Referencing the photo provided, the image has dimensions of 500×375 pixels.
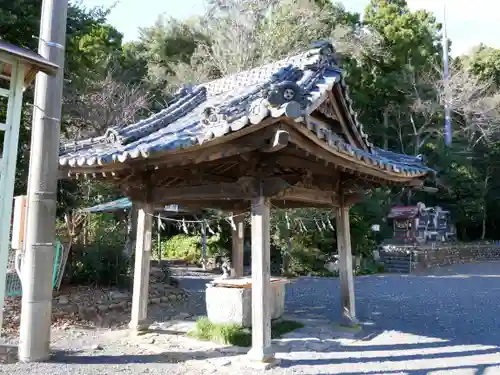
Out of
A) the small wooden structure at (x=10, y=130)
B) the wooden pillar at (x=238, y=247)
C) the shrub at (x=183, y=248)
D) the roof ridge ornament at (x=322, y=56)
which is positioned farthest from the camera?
the shrub at (x=183, y=248)

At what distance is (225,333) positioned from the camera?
22.8 ft

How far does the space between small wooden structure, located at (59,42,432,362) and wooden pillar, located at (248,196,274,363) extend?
0.01 meters

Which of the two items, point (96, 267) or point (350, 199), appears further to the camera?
point (96, 267)

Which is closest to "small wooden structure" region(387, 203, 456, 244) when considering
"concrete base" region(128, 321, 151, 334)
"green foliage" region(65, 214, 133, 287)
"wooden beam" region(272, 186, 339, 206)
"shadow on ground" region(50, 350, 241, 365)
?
"green foliage" region(65, 214, 133, 287)


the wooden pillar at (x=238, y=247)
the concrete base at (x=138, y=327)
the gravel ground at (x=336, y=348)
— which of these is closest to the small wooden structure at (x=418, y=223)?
the gravel ground at (x=336, y=348)

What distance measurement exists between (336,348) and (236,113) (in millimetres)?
3734

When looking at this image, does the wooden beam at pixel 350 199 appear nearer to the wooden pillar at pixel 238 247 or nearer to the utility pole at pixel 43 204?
the wooden pillar at pixel 238 247

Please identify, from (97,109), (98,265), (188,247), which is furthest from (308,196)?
(188,247)

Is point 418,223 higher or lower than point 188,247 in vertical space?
higher

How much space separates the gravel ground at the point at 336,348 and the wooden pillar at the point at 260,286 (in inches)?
11.2

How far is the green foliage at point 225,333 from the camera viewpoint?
686 centimetres

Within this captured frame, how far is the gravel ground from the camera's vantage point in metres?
5.65

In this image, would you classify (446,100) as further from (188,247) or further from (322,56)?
(322,56)

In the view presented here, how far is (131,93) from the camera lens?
18.5 metres
